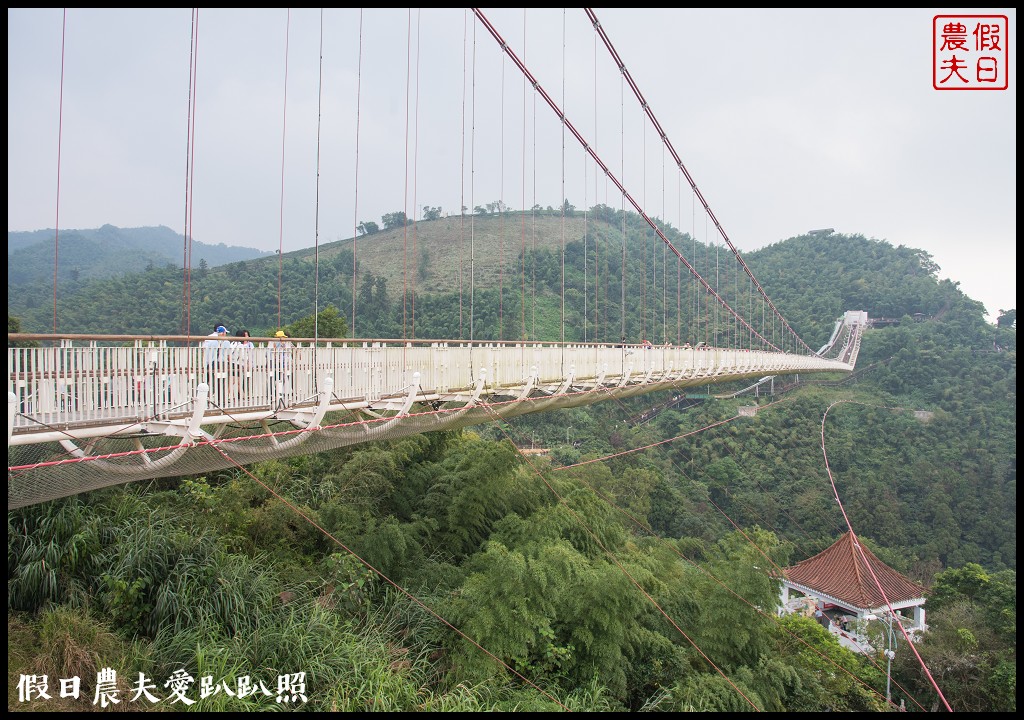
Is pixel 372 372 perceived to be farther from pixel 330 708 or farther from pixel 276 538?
pixel 276 538

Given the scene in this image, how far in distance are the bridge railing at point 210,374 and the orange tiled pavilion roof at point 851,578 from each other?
10265 millimetres

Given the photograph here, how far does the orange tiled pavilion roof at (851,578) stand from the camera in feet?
42.4

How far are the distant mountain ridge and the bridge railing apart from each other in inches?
415

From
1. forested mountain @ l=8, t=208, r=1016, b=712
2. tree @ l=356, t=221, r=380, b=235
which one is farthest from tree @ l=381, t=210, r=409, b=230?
forested mountain @ l=8, t=208, r=1016, b=712

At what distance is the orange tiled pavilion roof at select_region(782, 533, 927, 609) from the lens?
42.4 ft

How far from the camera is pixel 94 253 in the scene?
32.5m

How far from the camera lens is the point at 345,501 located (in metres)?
6.81

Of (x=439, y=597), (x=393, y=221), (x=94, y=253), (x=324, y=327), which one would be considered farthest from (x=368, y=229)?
(x=439, y=597)

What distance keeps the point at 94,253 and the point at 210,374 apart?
35.8 m

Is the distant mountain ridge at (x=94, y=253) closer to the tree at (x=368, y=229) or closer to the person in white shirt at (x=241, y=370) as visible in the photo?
the tree at (x=368, y=229)

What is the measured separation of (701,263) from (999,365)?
17772 millimetres

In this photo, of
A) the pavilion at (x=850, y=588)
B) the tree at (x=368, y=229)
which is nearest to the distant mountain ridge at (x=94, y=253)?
the tree at (x=368, y=229)

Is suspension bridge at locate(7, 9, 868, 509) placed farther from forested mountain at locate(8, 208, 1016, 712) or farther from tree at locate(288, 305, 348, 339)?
tree at locate(288, 305, 348, 339)

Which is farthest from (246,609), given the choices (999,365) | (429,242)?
(999,365)
